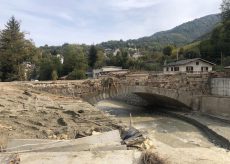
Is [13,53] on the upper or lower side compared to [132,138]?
upper

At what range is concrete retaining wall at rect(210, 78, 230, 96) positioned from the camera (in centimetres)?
2822

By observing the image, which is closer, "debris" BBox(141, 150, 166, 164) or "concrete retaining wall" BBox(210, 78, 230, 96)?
"debris" BBox(141, 150, 166, 164)

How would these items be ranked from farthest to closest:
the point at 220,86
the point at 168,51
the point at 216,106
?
the point at 168,51, the point at 220,86, the point at 216,106

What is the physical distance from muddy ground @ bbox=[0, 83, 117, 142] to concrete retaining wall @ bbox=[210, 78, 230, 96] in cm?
1734

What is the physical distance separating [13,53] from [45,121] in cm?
2108

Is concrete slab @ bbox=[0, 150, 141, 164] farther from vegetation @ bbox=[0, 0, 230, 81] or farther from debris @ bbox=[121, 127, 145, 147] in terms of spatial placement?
vegetation @ bbox=[0, 0, 230, 81]

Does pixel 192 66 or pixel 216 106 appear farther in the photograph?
pixel 192 66

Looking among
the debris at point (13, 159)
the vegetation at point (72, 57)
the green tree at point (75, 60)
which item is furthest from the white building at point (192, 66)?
the debris at point (13, 159)

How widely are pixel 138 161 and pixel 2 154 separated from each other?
312 cm

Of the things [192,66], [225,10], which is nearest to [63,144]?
[192,66]

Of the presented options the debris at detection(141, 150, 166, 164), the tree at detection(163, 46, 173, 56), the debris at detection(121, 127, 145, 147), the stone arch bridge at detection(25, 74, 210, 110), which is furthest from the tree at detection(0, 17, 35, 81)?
the tree at detection(163, 46, 173, 56)

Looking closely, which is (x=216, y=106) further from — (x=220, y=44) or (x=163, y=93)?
(x=220, y=44)

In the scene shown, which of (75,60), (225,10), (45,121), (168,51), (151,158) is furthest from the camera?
(168,51)

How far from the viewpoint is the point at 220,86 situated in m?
29.4
